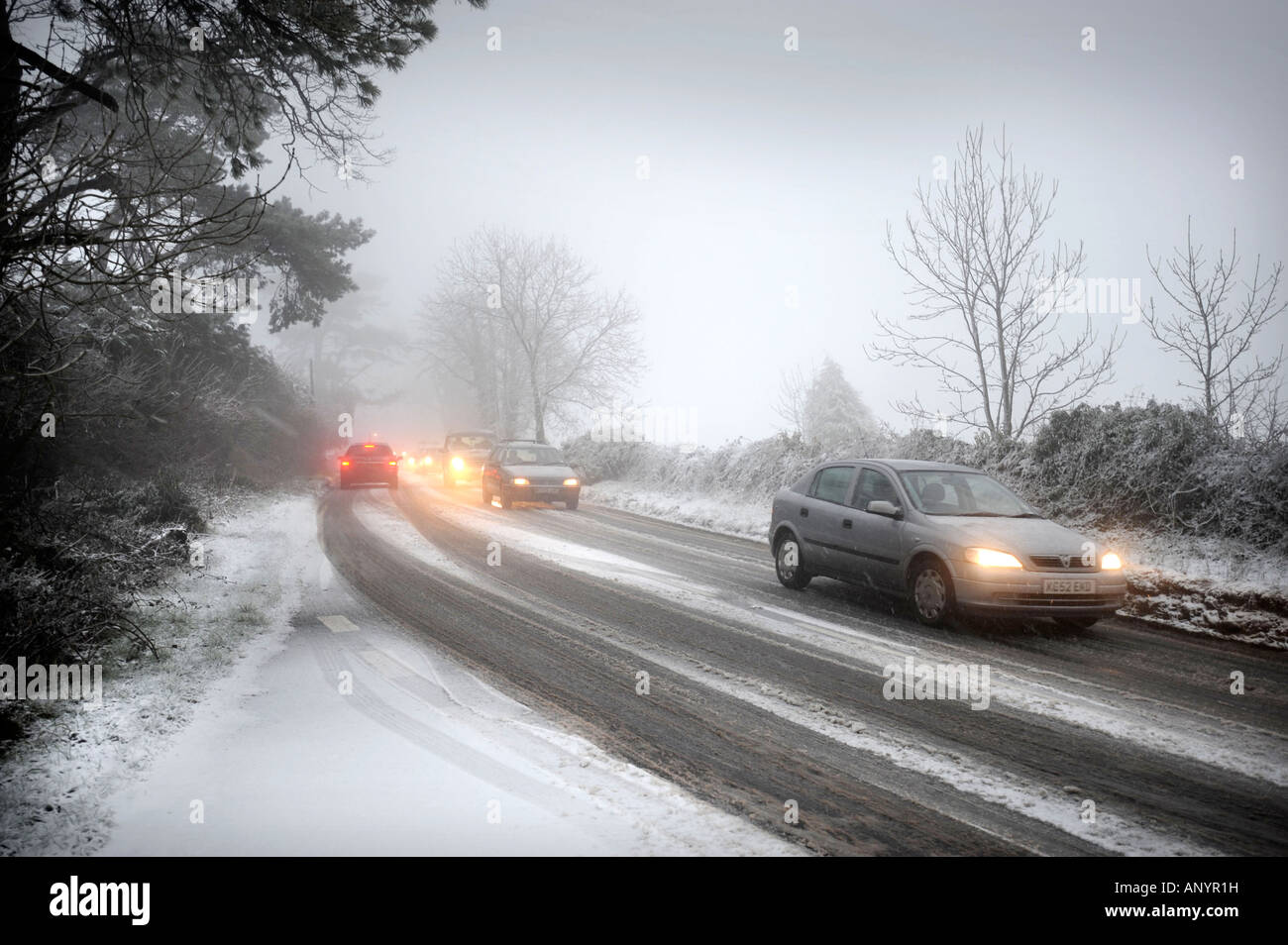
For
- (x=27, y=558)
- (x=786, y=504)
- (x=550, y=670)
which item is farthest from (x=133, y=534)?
(x=786, y=504)

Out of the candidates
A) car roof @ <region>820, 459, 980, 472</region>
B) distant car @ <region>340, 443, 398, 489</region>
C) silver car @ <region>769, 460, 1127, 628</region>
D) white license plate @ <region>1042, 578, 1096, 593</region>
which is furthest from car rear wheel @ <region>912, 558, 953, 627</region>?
distant car @ <region>340, 443, 398, 489</region>

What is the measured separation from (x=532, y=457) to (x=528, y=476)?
4.76 ft

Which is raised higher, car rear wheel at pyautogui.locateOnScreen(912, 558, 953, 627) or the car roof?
the car roof

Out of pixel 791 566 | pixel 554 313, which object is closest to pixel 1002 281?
pixel 791 566

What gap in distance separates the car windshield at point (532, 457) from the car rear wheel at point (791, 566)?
11964 millimetres

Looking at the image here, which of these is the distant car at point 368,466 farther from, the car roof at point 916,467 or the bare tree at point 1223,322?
the bare tree at point 1223,322

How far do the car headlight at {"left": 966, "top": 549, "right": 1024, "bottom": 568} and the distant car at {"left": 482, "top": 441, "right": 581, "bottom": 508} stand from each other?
14085 mm

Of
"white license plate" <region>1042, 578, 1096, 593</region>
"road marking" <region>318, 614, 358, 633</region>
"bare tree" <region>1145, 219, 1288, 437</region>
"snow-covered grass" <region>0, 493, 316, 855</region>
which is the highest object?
"bare tree" <region>1145, 219, 1288, 437</region>

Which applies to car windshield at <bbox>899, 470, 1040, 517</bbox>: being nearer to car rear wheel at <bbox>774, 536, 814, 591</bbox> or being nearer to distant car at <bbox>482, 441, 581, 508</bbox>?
A: car rear wheel at <bbox>774, 536, 814, 591</bbox>

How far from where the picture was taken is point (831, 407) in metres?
42.5

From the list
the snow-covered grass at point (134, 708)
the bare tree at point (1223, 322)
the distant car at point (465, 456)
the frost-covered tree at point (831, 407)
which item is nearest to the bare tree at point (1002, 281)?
the bare tree at point (1223, 322)

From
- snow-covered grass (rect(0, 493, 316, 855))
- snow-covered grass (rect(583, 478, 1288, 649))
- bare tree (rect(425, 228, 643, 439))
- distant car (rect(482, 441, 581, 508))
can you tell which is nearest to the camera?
snow-covered grass (rect(0, 493, 316, 855))

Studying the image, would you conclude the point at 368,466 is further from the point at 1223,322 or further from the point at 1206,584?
the point at 1223,322

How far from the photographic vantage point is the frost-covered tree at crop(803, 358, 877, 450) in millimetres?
41531
